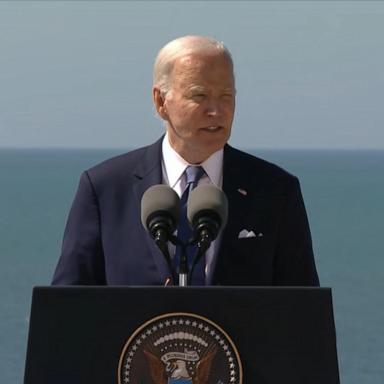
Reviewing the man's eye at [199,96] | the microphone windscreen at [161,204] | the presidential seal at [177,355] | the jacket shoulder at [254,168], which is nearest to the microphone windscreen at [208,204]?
the microphone windscreen at [161,204]

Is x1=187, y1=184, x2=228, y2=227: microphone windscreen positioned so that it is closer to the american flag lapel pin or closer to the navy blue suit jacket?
the navy blue suit jacket

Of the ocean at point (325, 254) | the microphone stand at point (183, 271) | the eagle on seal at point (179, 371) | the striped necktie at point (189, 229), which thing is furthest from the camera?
the ocean at point (325, 254)

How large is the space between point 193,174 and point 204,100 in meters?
0.25

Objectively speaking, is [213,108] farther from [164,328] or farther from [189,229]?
[164,328]

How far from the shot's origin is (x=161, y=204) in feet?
13.9

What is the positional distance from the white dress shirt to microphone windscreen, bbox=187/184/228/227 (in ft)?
1.64

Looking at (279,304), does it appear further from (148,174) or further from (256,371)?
(148,174)

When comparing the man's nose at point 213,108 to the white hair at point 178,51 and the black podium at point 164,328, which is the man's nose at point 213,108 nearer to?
the white hair at point 178,51

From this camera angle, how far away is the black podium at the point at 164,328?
4035 millimetres

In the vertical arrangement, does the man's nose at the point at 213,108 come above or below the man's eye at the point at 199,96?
below

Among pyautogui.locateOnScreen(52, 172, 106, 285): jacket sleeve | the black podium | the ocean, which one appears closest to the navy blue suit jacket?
pyautogui.locateOnScreen(52, 172, 106, 285): jacket sleeve

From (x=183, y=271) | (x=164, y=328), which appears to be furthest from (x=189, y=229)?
(x=164, y=328)

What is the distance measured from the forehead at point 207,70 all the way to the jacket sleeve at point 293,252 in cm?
46

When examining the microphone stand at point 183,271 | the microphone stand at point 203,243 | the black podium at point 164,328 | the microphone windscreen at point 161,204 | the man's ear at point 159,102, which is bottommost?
the black podium at point 164,328
